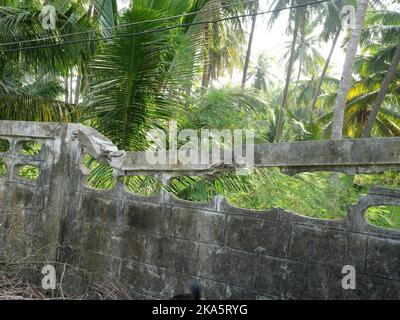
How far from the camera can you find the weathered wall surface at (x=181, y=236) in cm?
300

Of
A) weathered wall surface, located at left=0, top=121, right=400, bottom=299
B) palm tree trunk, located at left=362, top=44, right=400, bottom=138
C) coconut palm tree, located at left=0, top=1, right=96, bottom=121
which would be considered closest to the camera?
weathered wall surface, located at left=0, top=121, right=400, bottom=299

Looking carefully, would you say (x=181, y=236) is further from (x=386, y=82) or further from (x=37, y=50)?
(x=386, y=82)

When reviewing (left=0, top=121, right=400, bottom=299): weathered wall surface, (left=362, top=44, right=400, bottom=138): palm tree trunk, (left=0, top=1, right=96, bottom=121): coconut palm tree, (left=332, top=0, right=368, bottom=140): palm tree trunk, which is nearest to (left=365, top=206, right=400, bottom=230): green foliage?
(left=0, top=121, right=400, bottom=299): weathered wall surface

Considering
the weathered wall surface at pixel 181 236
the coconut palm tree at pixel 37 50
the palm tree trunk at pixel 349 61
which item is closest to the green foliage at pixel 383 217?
the weathered wall surface at pixel 181 236

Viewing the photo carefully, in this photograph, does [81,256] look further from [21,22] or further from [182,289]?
[21,22]

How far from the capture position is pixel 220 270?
3.57m

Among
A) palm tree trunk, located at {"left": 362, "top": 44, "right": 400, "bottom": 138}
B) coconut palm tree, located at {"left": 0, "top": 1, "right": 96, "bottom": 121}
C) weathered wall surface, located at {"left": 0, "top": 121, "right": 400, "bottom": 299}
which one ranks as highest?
palm tree trunk, located at {"left": 362, "top": 44, "right": 400, "bottom": 138}

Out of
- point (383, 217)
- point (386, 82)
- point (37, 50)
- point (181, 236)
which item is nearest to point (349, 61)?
point (386, 82)

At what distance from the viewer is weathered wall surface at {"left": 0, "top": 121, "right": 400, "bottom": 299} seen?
3004mm

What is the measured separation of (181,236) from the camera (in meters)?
3.80

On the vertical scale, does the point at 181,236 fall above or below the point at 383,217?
below

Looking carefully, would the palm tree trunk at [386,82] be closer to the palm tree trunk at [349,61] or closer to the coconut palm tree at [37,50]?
the palm tree trunk at [349,61]

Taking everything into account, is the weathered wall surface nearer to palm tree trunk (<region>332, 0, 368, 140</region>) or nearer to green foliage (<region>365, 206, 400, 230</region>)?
green foliage (<region>365, 206, 400, 230</region>)

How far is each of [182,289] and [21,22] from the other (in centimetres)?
531
